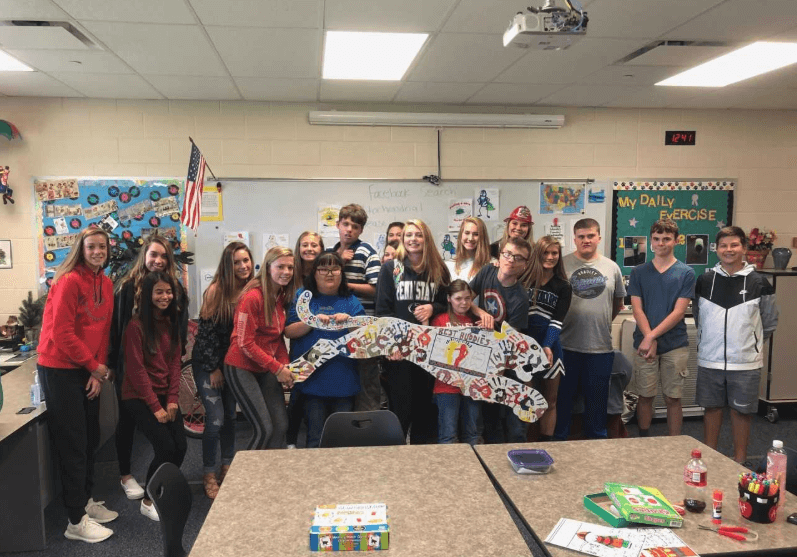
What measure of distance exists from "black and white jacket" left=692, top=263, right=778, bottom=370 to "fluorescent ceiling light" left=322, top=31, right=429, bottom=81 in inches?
95.7

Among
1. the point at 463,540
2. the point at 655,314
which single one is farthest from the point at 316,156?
the point at 463,540

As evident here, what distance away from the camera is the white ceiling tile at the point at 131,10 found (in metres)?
2.66

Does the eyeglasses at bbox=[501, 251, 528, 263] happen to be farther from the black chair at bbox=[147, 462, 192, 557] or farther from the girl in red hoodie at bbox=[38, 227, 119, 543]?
the girl in red hoodie at bbox=[38, 227, 119, 543]

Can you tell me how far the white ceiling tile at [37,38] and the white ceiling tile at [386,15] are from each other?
143 cm

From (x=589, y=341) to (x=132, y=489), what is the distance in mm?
2934

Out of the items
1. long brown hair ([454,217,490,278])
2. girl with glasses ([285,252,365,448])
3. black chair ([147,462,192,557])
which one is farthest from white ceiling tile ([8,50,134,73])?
black chair ([147,462,192,557])

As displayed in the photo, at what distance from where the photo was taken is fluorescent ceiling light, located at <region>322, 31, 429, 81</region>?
127 inches

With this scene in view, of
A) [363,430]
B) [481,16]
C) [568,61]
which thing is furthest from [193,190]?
[568,61]

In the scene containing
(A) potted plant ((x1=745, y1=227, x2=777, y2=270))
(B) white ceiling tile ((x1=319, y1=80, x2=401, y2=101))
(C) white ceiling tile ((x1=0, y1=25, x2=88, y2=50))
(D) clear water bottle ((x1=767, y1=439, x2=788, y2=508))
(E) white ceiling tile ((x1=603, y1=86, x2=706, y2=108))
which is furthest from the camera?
(A) potted plant ((x1=745, y1=227, x2=777, y2=270))

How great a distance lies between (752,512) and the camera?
1.66m

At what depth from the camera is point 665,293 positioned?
12.3 ft

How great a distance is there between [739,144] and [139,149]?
17.1 feet

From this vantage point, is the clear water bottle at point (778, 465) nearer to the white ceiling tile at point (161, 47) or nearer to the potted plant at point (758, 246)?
the white ceiling tile at point (161, 47)

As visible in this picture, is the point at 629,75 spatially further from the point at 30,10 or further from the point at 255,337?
the point at 30,10
